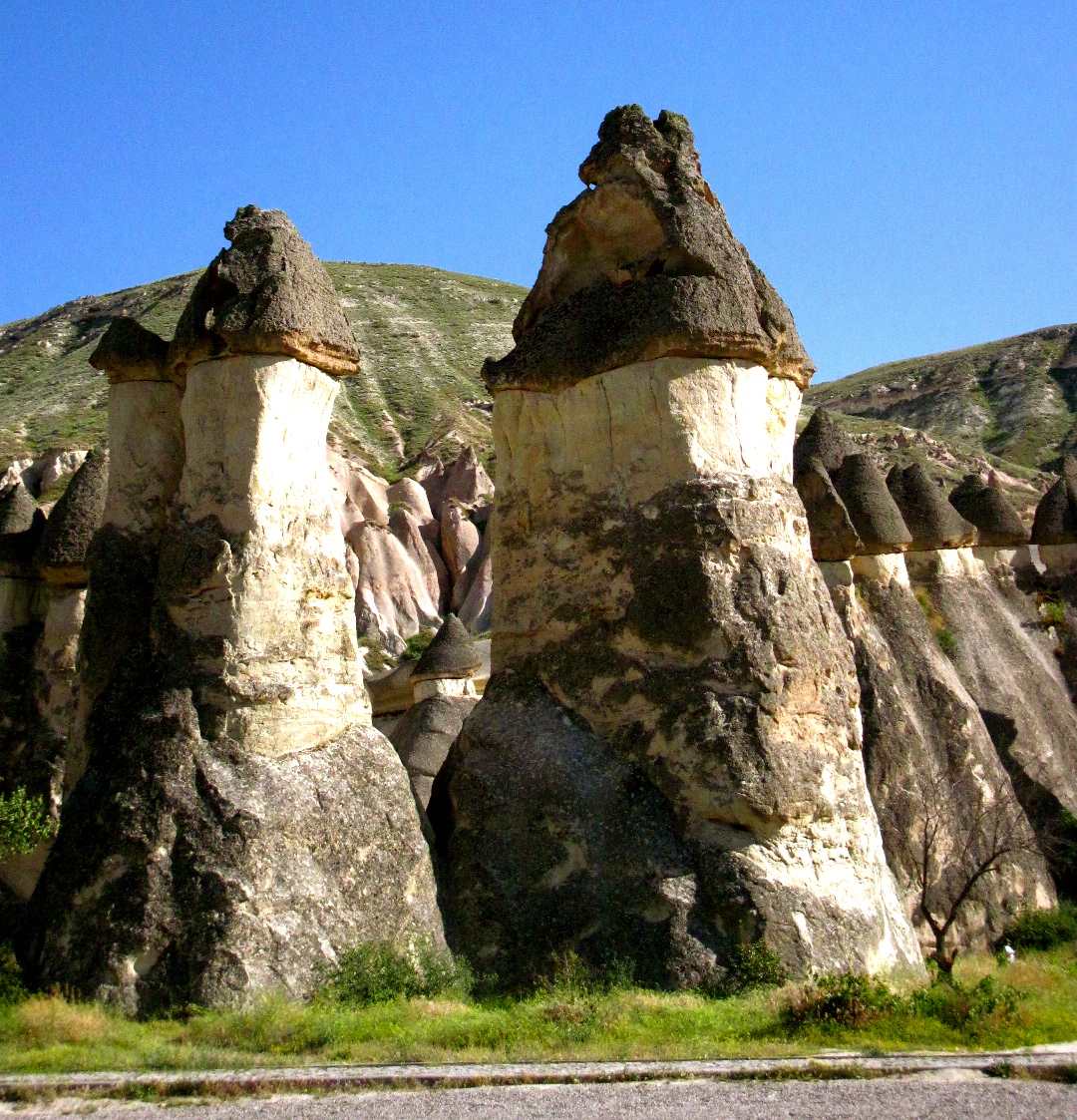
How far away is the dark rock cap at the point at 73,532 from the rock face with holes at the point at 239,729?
156 inches

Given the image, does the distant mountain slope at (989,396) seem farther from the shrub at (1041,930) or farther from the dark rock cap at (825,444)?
the shrub at (1041,930)

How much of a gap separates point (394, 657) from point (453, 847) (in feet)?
89.2

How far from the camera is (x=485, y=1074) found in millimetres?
7582

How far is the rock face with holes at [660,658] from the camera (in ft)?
32.5

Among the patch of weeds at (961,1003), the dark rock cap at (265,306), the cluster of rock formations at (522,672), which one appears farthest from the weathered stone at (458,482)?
the patch of weeds at (961,1003)

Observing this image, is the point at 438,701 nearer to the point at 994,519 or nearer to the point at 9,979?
the point at 994,519

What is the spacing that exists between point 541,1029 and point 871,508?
36.4ft

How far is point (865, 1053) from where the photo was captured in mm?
8000

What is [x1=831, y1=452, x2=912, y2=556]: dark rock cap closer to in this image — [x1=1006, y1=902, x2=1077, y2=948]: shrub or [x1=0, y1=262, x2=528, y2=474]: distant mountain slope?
[x1=1006, y1=902, x2=1077, y2=948]: shrub

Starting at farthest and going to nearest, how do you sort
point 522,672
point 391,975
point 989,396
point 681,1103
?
point 989,396
point 522,672
point 391,975
point 681,1103

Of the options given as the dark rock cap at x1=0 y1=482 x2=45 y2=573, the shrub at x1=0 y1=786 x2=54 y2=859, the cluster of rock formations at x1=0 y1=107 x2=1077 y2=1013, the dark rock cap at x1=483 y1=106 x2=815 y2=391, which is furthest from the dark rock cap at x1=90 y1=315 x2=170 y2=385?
the dark rock cap at x1=0 y1=482 x2=45 y2=573

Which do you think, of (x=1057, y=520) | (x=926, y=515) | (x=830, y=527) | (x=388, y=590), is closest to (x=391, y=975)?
(x=830, y=527)

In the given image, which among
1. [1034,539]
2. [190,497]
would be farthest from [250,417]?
[1034,539]

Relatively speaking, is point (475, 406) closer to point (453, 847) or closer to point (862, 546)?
point (862, 546)
